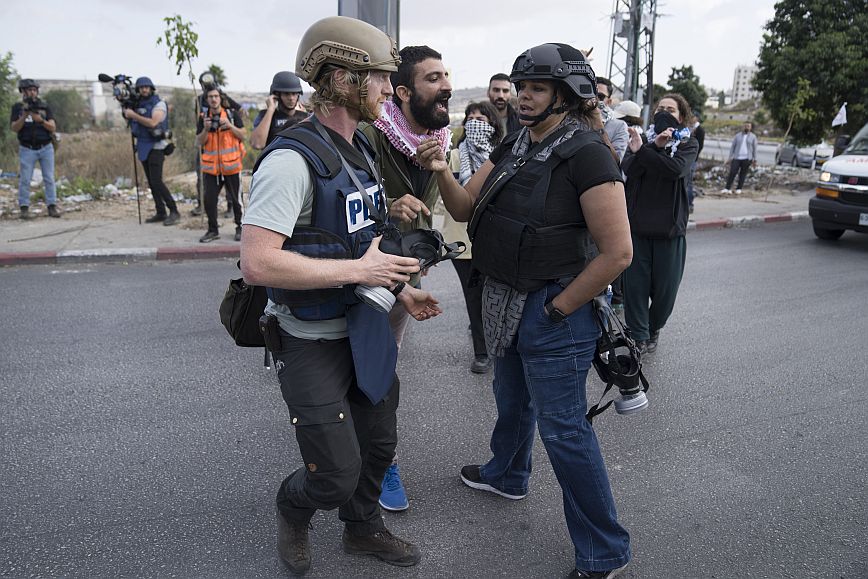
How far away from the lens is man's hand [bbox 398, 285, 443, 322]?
87.8 inches

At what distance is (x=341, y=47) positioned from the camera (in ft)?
6.45

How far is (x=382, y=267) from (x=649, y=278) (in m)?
3.14

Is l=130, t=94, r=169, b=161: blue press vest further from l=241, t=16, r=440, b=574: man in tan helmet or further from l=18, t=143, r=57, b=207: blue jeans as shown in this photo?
l=241, t=16, r=440, b=574: man in tan helmet

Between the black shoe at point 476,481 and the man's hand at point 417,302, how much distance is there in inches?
44.3

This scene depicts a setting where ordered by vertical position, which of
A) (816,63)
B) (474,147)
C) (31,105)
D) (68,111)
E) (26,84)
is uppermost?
(68,111)

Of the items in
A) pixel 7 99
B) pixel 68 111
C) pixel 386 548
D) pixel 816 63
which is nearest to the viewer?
pixel 386 548

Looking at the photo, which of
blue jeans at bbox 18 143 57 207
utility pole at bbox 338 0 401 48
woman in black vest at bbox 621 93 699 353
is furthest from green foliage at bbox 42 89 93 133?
→ woman in black vest at bbox 621 93 699 353

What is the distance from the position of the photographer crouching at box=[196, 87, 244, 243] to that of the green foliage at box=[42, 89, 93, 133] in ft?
109

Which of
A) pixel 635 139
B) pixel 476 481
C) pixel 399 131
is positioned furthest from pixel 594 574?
pixel 635 139

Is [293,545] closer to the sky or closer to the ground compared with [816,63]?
closer to the ground

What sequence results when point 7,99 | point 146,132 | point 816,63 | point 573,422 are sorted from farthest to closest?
point 7,99, point 816,63, point 146,132, point 573,422

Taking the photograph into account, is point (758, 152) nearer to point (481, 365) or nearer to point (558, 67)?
point (481, 365)

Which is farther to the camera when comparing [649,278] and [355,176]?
[649,278]

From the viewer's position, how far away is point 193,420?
3.67m
